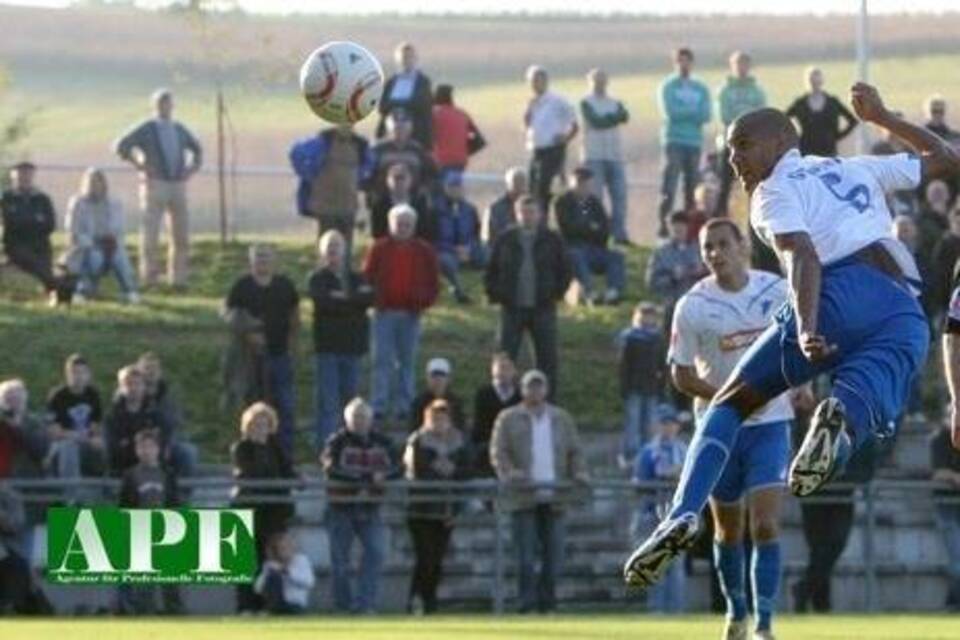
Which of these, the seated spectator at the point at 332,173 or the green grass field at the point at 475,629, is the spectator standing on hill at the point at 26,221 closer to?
the seated spectator at the point at 332,173

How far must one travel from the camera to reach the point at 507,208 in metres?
37.5

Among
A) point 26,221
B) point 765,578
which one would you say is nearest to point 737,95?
point 26,221

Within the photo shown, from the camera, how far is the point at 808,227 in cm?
1938

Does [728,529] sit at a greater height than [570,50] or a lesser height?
lesser

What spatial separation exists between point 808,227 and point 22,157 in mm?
28557

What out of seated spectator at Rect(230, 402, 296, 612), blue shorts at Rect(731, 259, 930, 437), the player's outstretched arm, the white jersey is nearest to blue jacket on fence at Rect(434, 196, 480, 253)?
seated spectator at Rect(230, 402, 296, 612)

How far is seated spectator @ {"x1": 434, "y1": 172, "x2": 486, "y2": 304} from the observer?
3812 cm

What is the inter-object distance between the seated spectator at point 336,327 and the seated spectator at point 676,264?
10.3 ft

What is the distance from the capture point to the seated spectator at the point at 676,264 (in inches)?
1393

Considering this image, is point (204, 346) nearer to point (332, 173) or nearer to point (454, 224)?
point (454, 224)

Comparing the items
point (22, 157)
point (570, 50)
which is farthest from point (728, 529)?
point (570, 50)

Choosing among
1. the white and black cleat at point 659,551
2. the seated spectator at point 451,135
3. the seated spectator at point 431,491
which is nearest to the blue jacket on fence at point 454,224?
the seated spectator at point 451,135

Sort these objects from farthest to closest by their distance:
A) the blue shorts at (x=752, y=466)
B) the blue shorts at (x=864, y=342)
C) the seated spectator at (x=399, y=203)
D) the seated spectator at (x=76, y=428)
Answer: the seated spectator at (x=399, y=203) → the seated spectator at (x=76, y=428) → the blue shorts at (x=752, y=466) → the blue shorts at (x=864, y=342)

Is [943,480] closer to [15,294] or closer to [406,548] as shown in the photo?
[406,548]
